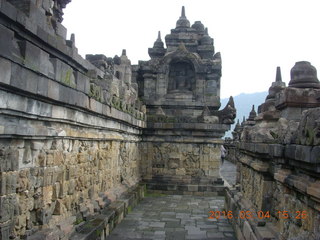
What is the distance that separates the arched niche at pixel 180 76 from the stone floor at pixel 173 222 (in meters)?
5.56

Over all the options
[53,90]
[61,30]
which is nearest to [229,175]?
[61,30]

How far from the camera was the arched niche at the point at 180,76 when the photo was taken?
14.9m

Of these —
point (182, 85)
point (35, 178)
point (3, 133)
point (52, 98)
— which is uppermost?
point (182, 85)

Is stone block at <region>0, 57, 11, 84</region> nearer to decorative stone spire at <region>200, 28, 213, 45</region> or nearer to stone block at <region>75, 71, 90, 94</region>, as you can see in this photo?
stone block at <region>75, 71, 90, 94</region>

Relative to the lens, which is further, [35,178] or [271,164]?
[271,164]

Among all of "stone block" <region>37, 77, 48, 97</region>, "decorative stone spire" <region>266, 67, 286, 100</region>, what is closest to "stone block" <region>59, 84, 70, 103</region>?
"stone block" <region>37, 77, 48, 97</region>

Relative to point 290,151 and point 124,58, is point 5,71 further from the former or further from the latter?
point 124,58

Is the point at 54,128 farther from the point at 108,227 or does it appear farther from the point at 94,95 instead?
the point at 108,227

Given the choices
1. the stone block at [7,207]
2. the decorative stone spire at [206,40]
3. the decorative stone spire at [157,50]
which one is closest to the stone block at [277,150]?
the stone block at [7,207]

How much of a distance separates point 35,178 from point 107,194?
3612 millimetres

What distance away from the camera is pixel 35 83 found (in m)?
3.88

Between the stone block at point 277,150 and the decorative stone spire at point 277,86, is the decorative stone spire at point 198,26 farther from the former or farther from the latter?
the stone block at point 277,150

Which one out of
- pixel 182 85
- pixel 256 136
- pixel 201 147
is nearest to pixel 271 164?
pixel 256 136

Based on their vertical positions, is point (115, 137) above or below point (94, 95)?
below
